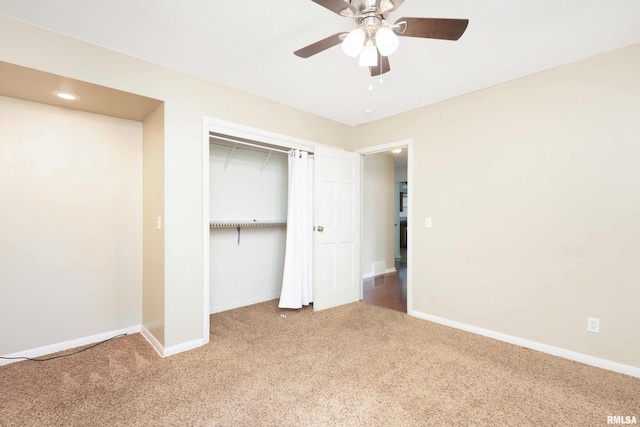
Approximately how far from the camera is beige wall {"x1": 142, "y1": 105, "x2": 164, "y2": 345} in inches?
97.9

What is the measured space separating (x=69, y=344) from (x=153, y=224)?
1311 mm

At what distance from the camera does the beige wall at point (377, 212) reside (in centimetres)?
534

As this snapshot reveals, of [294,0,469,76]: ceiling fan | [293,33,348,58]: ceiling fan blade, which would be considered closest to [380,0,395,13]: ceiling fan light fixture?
[294,0,469,76]: ceiling fan

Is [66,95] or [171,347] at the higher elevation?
[66,95]

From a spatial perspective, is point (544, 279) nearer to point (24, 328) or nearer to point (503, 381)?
point (503, 381)

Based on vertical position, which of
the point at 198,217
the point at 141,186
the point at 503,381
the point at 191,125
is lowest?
the point at 503,381

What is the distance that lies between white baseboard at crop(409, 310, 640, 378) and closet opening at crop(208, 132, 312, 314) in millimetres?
2212

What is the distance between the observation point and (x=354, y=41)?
1.51 meters

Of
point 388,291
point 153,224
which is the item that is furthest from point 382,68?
point 388,291

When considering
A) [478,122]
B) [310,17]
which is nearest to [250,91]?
[310,17]

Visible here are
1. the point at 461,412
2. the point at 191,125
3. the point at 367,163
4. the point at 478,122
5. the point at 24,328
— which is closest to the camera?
the point at 461,412

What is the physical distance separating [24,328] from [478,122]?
15.1 ft

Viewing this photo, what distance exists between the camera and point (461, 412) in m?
1.71

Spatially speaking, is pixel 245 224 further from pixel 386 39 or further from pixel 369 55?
pixel 386 39
